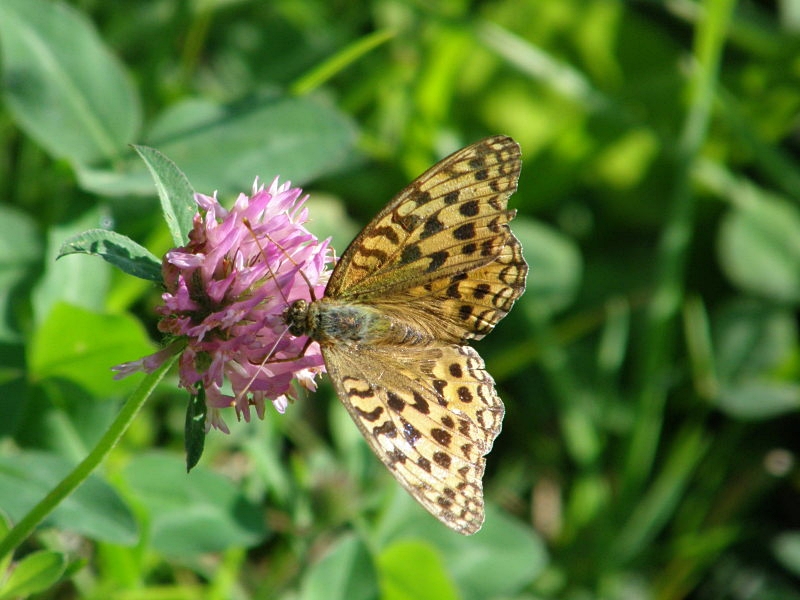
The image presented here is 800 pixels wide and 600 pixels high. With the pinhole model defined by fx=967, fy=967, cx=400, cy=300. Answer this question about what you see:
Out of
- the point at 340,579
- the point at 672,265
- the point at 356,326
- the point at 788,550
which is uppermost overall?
the point at 356,326

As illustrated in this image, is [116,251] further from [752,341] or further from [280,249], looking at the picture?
[752,341]

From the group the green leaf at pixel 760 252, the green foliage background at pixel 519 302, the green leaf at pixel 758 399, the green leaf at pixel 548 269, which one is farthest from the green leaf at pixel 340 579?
the green leaf at pixel 760 252

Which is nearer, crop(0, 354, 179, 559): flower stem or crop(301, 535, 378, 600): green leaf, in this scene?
crop(0, 354, 179, 559): flower stem

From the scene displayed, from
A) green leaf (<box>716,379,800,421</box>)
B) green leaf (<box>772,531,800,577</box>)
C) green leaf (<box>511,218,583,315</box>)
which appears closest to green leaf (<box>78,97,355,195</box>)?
green leaf (<box>511,218,583,315</box>)

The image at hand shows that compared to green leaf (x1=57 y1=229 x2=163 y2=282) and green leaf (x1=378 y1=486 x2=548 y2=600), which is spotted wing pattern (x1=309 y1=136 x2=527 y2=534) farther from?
green leaf (x1=378 y1=486 x2=548 y2=600)

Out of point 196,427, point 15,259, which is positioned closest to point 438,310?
point 196,427

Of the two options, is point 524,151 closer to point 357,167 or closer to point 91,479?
point 357,167

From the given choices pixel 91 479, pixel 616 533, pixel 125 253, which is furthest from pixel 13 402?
pixel 616 533
